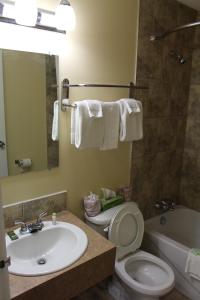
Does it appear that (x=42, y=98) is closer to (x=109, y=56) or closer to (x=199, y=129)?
(x=109, y=56)

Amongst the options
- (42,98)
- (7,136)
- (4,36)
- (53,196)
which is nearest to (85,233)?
(53,196)

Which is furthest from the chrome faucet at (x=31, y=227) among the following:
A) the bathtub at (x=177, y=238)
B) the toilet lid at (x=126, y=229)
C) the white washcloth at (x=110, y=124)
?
the bathtub at (x=177, y=238)

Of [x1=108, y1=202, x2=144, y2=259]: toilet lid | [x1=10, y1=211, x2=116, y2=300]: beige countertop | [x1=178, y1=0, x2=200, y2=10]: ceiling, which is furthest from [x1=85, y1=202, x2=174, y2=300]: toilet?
[x1=178, y1=0, x2=200, y2=10]: ceiling

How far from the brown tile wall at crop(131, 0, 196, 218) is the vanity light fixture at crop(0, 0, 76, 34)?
0.82 metres

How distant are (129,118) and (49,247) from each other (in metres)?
1.05

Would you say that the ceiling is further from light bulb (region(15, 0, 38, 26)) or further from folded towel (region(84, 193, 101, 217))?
folded towel (region(84, 193, 101, 217))

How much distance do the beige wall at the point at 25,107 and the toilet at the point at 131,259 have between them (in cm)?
67

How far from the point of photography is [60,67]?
169 cm

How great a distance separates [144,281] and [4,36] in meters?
1.97

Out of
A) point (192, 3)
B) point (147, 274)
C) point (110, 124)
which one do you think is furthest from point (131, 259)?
point (192, 3)

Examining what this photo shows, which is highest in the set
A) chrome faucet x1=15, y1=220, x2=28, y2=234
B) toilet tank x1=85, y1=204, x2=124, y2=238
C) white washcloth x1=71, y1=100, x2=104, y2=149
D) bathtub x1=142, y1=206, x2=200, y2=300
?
white washcloth x1=71, y1=100, x2=104, y2=149

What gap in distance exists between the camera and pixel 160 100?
2.46 meters

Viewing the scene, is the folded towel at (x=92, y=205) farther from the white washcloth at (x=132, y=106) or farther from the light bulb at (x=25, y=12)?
the light bulb at (x=25, y=12)

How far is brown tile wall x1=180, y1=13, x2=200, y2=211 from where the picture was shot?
8.72 feet
